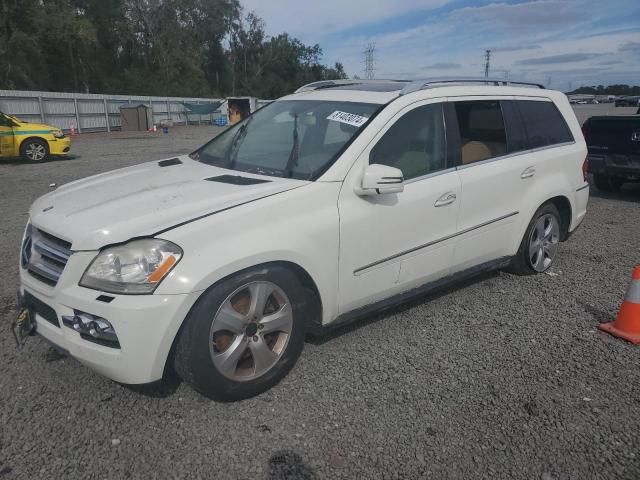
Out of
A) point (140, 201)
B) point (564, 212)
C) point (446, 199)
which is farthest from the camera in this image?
point (564, 212)

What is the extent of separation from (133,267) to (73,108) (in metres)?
27.7

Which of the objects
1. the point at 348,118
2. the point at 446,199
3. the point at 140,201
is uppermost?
the point at 348,118

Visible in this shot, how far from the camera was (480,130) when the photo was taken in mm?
4105

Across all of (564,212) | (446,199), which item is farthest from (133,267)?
(564,212)

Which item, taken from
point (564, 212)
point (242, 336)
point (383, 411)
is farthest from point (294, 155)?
point (564, 212)

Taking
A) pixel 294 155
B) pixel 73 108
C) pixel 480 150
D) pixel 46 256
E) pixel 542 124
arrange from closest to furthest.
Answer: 1. pixel 46 256
2. pixel 294 155
3. pixel 480 150
4. pixel 542 124
5. pixel 73 108

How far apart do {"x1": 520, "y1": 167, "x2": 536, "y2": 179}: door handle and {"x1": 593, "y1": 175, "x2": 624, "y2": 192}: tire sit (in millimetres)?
6003

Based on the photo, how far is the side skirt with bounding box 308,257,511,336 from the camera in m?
3.23

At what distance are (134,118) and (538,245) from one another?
1151 inches

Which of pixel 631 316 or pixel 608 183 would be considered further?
pixel 608 183

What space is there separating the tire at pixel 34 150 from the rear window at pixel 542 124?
13590 millimetres

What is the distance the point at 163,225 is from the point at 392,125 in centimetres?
169

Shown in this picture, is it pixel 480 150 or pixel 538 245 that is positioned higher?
pixel 480 150

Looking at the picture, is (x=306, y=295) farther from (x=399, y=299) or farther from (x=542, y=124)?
(x=542, y=124)
